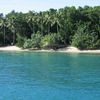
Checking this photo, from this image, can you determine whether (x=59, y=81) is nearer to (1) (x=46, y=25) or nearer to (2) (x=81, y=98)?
(2) (x=81, y=98)

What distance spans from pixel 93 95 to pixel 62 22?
65.3m

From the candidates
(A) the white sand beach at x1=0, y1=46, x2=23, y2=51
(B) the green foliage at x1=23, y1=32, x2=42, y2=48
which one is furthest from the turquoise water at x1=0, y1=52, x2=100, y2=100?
(A) the white sand beach at x1=0, y1=46, x2=23, y2=51

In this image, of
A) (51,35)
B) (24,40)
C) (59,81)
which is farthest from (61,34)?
(59,81)

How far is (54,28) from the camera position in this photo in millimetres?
98938

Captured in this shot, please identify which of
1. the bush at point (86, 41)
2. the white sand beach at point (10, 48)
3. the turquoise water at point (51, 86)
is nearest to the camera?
the turquoise water at point (51, 86)

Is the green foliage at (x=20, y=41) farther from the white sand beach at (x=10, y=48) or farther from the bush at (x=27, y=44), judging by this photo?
the bush at (x=27, y=44)

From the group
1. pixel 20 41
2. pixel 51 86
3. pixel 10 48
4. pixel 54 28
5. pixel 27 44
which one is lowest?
pixel 51 86

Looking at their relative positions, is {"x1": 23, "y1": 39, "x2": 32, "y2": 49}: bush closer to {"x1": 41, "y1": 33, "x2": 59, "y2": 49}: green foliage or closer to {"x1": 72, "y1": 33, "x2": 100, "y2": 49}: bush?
{"x1": 41, "y1": 33, "x2": 59, "y2": 49}: green foliage

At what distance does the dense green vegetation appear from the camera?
90.2m

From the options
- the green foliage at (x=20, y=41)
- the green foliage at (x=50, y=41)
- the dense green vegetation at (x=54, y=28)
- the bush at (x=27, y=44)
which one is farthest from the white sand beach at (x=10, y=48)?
the green foliage at (x=50, y=41)

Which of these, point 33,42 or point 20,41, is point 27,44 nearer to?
point 33,42

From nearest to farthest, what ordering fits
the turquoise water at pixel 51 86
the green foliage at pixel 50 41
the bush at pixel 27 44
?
the turquoise water at pixel 51 86, the green foliage at pixel 50 41, the bush at pixel 27 44

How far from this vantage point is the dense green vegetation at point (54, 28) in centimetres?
9025

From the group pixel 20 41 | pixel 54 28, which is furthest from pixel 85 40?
pixel 20 41
